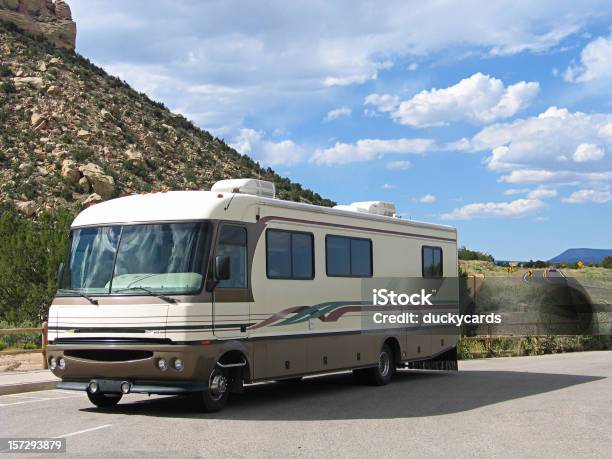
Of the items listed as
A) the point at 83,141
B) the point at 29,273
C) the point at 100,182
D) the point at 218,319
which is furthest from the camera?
the point at 83,141

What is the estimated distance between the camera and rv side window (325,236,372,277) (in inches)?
611

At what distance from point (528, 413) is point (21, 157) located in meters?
45.9

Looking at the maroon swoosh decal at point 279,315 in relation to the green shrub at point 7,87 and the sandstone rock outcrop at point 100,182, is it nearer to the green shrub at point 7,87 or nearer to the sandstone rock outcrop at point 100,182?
the sandstone rock outcrop at point 100,182

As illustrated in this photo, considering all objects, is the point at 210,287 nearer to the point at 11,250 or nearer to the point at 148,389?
the point at 148,389

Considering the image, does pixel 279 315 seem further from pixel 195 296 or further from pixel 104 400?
pixel 104 400

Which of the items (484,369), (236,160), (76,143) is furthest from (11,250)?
(236,160)

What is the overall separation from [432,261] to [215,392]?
8049mm

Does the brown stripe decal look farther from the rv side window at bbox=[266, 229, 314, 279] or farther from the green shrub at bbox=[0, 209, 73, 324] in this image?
the green shrub at bbox=[0, 209, 73, 324]

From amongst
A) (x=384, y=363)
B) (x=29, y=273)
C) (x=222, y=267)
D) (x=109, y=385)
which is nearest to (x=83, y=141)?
(x=29, y=273)

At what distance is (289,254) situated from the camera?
14320 mm

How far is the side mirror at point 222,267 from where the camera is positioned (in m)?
12.1

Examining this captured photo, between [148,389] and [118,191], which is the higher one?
[118,191]

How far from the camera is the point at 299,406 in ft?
45.2

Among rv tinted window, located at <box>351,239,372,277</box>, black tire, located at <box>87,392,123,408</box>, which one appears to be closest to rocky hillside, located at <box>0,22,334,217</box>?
rv tinted window, located at <box>351,239,372,277</box>
